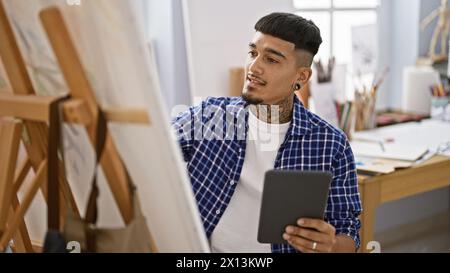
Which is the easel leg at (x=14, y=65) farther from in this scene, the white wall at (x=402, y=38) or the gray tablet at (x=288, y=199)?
the white wall at (x=402, y=38)

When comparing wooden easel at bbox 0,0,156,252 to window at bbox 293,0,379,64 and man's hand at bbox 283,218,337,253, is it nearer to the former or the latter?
man's hand at bbox 283,218,337,253

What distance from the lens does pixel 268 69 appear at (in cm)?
141

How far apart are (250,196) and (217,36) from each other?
1076mm

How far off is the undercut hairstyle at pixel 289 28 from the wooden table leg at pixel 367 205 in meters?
0.68

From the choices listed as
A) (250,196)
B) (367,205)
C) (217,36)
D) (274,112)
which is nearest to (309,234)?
(250,196)

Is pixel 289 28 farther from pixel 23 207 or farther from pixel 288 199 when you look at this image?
pixel 23 207

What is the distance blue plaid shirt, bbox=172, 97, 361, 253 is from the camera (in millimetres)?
1368

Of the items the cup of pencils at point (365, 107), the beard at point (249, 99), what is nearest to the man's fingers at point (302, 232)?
the beard at point (249, 99)

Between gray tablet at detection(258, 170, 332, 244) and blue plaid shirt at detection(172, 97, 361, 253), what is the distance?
0.92 feet

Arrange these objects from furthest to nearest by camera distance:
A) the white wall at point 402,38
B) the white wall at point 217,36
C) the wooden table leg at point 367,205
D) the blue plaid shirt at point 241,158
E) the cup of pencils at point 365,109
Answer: the white wall at point 402,38 < the cup of pencils at point 365,109 < the white wall at point 217,36 < the wooden table leg at point 367,205 < the blue plaid shirt at point 241,158

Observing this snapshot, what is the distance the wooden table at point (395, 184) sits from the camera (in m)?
1.95

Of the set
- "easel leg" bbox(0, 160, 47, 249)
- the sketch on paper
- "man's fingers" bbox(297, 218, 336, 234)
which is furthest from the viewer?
"man's fingers" bbox(297, 218, 336, 234)

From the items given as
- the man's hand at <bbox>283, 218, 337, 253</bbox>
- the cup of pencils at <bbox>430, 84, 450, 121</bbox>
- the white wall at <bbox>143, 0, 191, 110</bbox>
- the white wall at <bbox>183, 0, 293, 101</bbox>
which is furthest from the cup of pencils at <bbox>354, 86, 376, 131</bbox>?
the man's hand at <bbox>283, 218, 337, 253</bbox>
